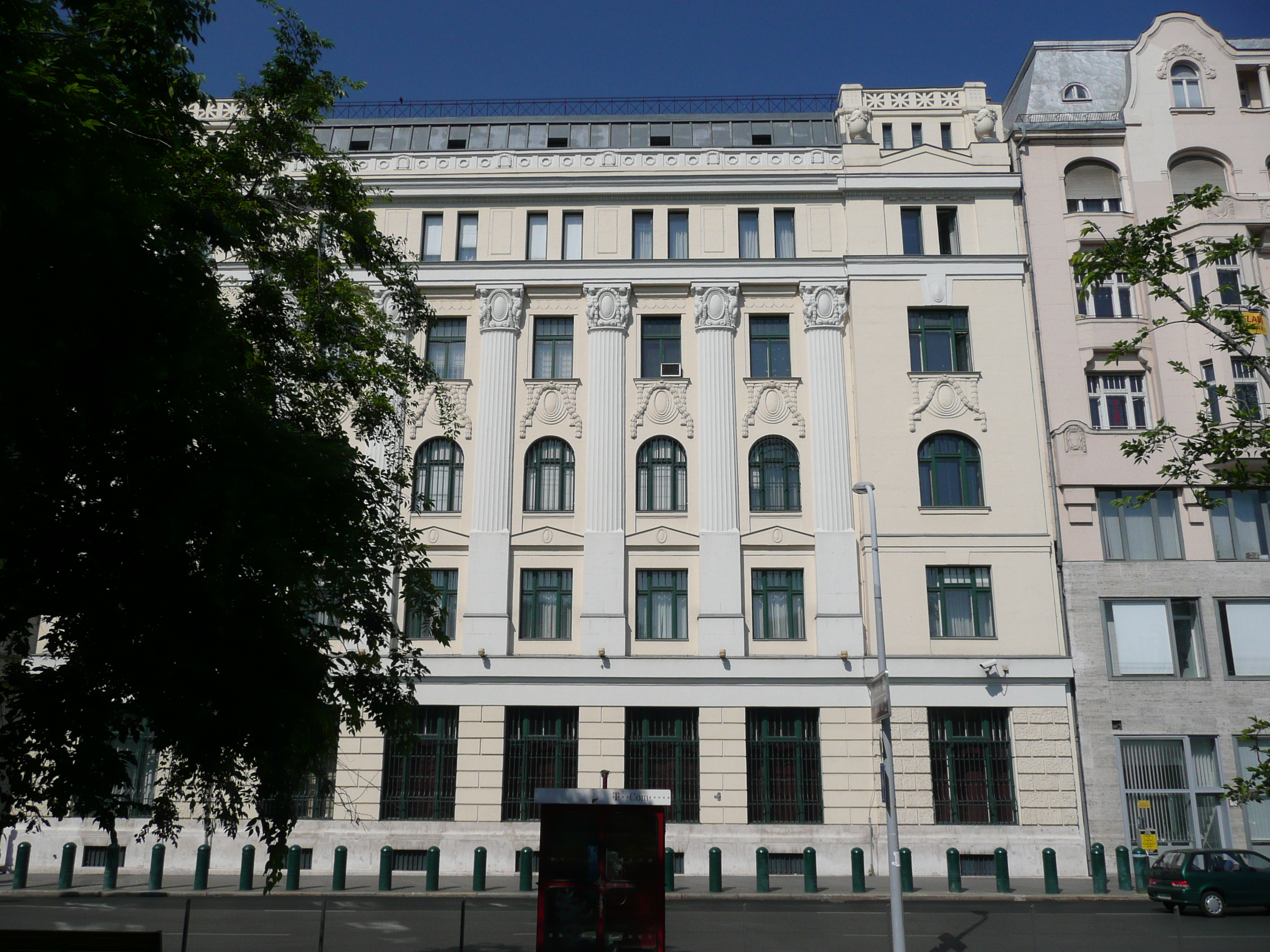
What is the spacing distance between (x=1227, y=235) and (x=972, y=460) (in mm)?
11643

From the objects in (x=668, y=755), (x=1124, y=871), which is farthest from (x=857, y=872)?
(x=1124, y=871)

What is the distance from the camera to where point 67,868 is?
25312 mm

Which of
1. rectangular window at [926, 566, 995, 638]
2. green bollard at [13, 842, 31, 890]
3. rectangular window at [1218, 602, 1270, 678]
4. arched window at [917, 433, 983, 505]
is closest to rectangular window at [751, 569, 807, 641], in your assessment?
rectangular window at [926, 566, 995, 638]

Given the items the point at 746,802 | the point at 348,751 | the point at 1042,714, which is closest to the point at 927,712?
the point at 1042,714

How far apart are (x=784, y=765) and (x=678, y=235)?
18104mm

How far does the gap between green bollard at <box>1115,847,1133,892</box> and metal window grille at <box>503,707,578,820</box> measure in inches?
591

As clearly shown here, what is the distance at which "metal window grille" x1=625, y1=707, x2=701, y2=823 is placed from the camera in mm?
29438

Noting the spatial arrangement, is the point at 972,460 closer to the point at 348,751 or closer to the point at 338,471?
the point at 348,751

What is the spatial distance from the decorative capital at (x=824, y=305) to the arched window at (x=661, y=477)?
20.7 feet

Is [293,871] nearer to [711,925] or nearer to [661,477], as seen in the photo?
[711,925]

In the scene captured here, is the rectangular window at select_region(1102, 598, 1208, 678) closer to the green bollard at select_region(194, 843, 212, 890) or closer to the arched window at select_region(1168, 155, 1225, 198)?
the arched window at select_region(1168, 155, 1225, 198)

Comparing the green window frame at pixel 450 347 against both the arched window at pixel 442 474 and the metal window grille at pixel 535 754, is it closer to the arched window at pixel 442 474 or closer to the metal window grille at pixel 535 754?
the arched window at pixel 442 474

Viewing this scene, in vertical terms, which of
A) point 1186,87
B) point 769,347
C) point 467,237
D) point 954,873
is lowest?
point 954,873

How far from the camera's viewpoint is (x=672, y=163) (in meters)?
35.0
